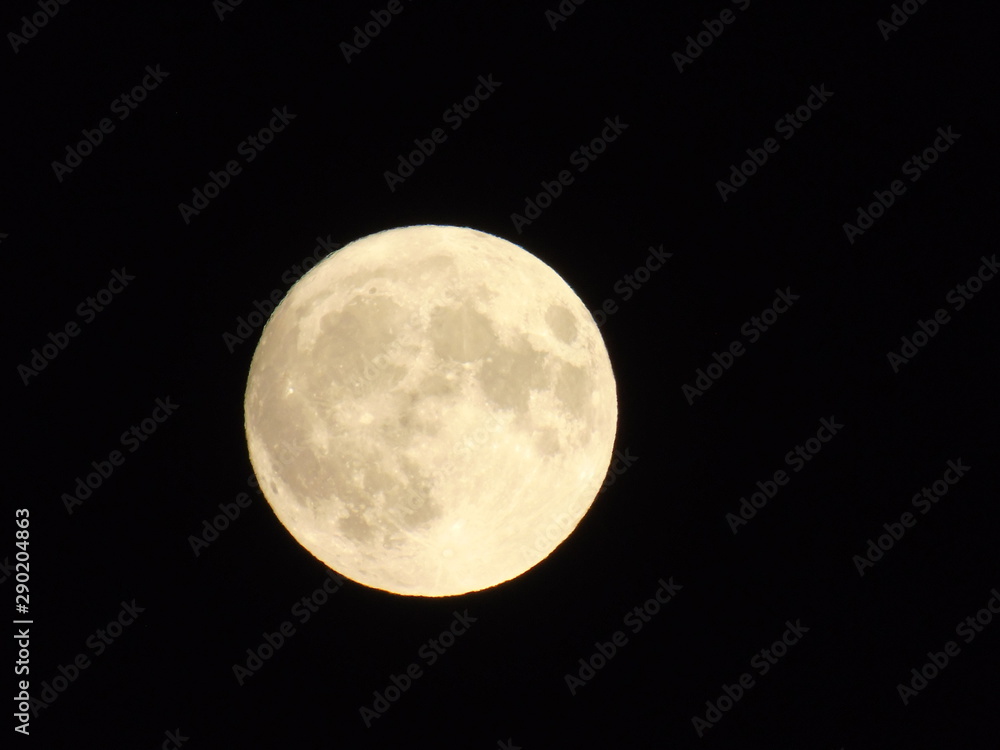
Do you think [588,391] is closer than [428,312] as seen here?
No

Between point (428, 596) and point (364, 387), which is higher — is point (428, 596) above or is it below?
below

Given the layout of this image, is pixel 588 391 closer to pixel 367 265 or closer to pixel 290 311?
pixel 367 265

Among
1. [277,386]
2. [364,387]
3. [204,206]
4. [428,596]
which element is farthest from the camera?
[204,206]

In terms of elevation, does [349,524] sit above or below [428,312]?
below

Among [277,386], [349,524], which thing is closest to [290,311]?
[277,386]

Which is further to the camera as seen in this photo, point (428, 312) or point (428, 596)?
point (428, 596)

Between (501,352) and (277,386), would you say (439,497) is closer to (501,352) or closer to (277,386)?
(501,352)

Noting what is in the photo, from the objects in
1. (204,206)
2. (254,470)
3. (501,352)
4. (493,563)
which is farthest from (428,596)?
(204,206)

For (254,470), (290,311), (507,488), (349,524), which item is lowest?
(254,470)

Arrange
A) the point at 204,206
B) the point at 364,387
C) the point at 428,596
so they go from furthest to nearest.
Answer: the point at 204,206, the point at 428,596, the point at 364,387
